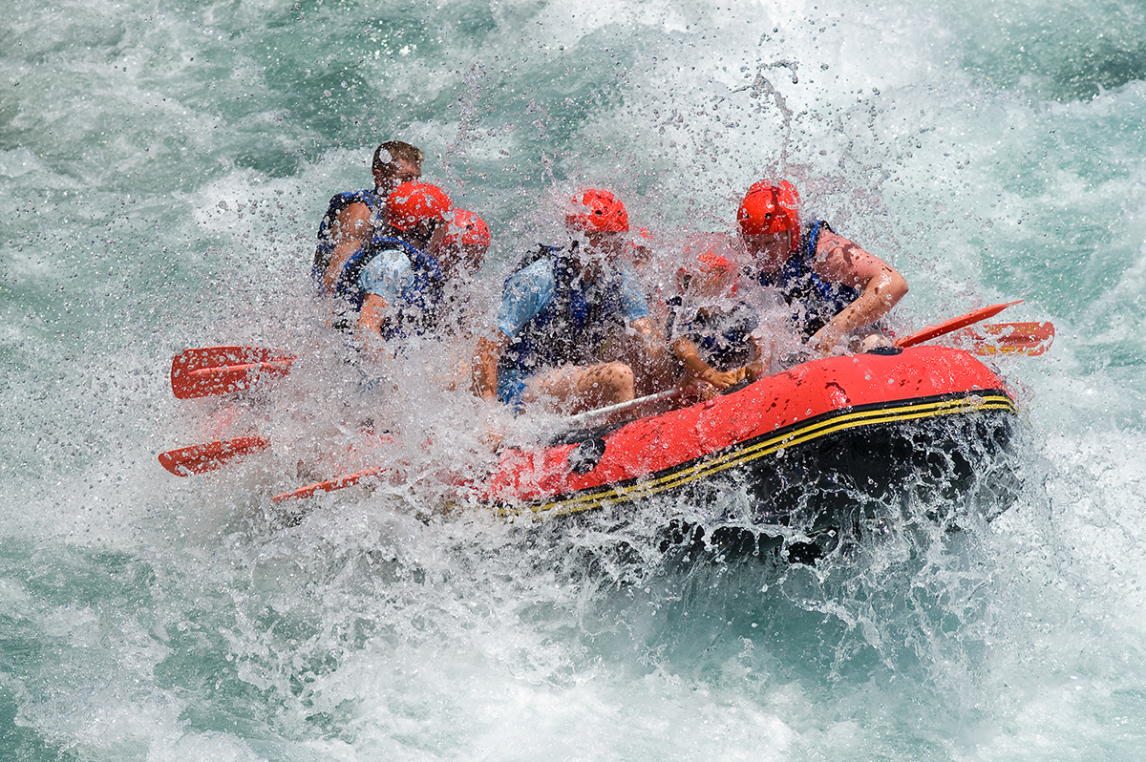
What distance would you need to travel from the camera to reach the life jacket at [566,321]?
3904 mm

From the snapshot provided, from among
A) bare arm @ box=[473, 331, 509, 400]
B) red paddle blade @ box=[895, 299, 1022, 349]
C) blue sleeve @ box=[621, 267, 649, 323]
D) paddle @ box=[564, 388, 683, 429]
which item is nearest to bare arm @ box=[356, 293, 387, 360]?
bare arm @ box=[473, 331, 509, 400]

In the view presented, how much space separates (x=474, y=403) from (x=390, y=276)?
0.68m

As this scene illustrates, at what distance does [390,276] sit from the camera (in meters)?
4.12

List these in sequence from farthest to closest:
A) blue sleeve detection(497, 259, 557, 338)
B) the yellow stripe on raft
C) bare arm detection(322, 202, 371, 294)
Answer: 1. bare arm detection(322, 202, 371, 294)
2. blue sleeve detection(497, 259, 557, 338)
3. the yellow stripe on raft

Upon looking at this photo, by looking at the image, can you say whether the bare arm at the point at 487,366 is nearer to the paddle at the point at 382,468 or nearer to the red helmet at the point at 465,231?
the paddle at the point at 382,468

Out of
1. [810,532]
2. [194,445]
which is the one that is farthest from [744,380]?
[194,445]

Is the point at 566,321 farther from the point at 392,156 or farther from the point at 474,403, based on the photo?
the point at 392,156

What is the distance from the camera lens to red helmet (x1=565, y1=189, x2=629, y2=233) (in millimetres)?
3871

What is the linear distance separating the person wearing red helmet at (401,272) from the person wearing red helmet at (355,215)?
0.17 m

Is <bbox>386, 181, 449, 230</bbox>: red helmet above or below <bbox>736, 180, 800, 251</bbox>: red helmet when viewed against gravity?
below

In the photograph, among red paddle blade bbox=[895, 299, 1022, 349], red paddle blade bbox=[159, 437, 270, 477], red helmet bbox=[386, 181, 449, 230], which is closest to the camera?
red paddle blade bbox=[895, 299, 1022, 349]

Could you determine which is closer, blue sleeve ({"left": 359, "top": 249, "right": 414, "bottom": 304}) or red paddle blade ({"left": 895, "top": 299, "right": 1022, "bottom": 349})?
red paddle blade ({"left": 895, "top": 299, "right": 1022, "bottom": 349})

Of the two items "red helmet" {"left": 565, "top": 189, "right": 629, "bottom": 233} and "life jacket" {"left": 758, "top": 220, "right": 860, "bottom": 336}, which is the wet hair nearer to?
"red helmet" {"left": 565, "top": 189, "right": 629, "bottom": 233}

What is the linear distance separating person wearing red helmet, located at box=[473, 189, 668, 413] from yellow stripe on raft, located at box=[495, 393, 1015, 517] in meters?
0.45
